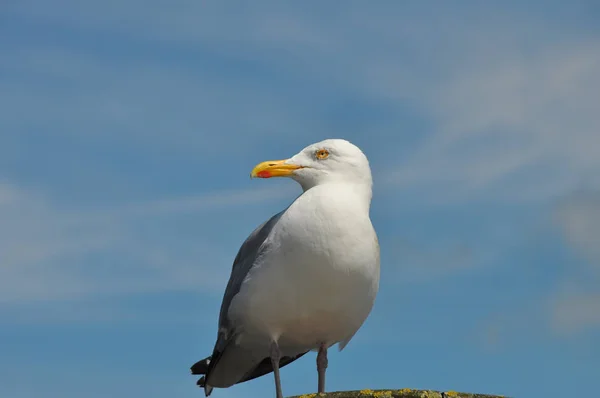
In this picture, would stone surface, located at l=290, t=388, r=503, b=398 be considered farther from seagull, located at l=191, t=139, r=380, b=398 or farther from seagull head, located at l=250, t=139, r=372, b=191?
seagull head, located at l=250, t=139, r=372, b=191

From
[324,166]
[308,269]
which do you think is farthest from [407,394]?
[324,166]

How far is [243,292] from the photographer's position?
12820 millimetres

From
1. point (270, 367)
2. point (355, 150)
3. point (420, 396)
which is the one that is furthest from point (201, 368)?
point (420, 396)

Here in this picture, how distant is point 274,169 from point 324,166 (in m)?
0.71

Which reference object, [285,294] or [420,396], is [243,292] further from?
[420,396]

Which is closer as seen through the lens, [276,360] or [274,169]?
[276,360]

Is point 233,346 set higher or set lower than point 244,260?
lower

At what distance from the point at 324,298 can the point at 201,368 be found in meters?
2.96

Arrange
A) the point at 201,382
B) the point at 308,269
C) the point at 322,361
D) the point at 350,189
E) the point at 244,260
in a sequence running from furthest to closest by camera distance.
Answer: the point at 201,382 < the point at 322,361 < the point at 244,260 < the point at 350,189 < the point at 308,269

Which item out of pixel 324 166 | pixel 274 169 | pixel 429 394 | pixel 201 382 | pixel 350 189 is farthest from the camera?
pixel 201 382

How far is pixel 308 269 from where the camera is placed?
12.2m

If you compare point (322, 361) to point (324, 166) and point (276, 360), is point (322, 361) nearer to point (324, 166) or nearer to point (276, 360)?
point (276, 360)

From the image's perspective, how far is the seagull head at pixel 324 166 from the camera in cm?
1294

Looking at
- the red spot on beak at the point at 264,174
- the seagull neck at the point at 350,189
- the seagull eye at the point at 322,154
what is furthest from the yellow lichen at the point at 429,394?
the red spot on beak at the point at 264,174
